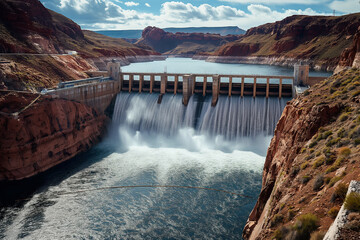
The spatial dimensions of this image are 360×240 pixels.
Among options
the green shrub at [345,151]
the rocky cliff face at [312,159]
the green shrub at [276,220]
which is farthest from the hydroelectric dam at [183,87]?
the green shrub at [276,220]

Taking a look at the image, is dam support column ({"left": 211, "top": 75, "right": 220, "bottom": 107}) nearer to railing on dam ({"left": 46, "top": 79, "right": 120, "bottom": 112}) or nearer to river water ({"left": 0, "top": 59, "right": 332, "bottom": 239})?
river water ({"left": 0, "top": 59, "right": 332, "bottom": 239})

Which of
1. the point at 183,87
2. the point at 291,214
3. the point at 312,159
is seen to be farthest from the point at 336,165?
the point at 183,87

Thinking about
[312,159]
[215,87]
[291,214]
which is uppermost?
[215,87]

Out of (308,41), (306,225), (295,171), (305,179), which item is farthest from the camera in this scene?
(308,41)

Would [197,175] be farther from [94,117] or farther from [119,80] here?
[119,80]

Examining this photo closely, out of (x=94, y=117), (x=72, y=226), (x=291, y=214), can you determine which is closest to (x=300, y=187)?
(x=291, y=214)

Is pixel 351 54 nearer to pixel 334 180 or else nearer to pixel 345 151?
pixel 345 151

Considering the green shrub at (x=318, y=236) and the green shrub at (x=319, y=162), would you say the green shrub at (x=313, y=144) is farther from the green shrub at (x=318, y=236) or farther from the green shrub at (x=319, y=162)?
the green shrub at (x=318, y=236)

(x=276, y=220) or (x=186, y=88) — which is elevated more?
(x=186, y=88)
